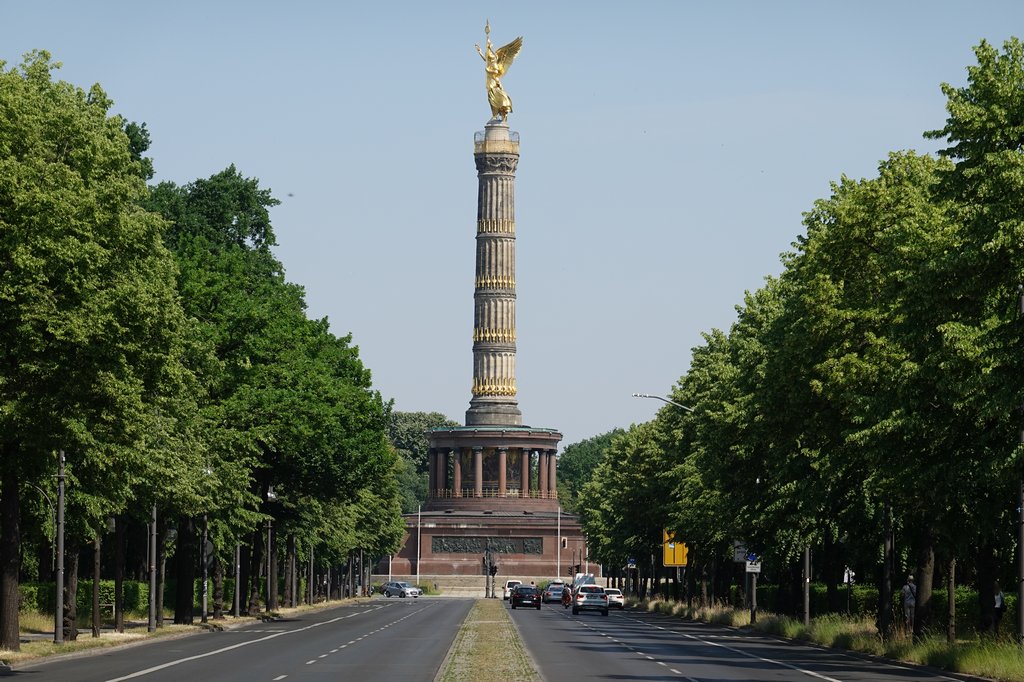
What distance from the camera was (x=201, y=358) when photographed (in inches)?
2206

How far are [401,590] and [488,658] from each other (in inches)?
4147

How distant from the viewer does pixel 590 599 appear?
8919 cm

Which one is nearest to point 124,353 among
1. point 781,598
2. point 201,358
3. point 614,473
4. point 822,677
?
point 822,677

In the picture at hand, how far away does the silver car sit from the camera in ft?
460

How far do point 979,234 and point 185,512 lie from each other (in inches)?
1119

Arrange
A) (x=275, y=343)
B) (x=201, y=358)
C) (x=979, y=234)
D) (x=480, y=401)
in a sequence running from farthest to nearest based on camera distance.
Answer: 1. (x=480, y=401)
2. (x=275, y=343)
3. (x=201, y=358)
4. (x=979, y=234)

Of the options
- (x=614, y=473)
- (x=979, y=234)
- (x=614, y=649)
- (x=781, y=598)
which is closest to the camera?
(x=979, y=234)

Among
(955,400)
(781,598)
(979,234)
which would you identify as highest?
(979,234)

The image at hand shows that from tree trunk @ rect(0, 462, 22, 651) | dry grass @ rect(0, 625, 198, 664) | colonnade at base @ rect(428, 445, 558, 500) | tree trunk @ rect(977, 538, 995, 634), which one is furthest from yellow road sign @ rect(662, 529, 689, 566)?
colonnade at base @ rect(428, 445, 558, 500)

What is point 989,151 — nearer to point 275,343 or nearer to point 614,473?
point 275,343

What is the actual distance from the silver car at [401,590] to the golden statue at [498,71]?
4059 centimetres

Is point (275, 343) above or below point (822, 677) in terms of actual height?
above

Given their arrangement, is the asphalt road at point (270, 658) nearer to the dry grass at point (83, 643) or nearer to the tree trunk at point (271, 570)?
the dry grass at point (83, 643)

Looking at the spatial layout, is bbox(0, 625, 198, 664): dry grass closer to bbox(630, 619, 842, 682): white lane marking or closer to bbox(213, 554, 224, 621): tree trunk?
bbox(213, 554, 224, 621): tree trunk
